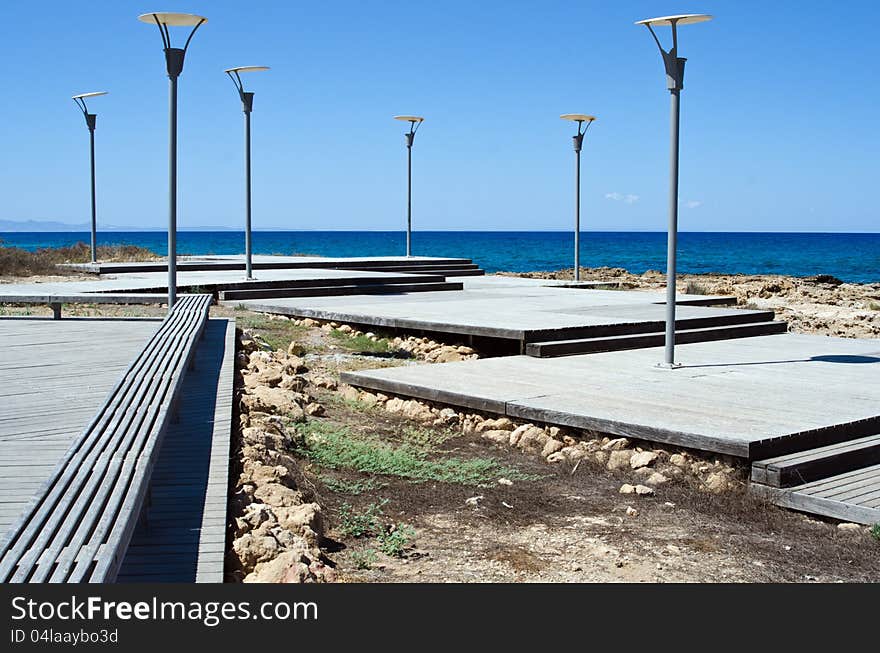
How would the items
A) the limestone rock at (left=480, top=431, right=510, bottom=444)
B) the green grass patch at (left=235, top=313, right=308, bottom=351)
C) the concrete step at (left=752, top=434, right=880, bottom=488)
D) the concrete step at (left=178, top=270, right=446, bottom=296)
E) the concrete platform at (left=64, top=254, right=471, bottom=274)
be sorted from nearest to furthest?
the concrete step at (left=752, top=434, right=880, bottom=488) < the limestone rock at (left=480, top=431, right=510, bottom=444) < the green grass patch at (left=235, top=313, right=308, bottom=351) < the concrete step at (left=178, top=270, right=446, bottom=296) < the concrete platform at (left=64, top=254, right=471, bottom=274)

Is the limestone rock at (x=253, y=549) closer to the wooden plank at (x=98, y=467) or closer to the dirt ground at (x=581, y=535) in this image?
the dirt ground at (x=581, y=535)

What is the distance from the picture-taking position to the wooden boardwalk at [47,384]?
16.3 feet

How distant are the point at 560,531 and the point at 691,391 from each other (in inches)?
124

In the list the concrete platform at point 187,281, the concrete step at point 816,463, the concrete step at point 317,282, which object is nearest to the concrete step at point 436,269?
the concrete platform at point 187,281

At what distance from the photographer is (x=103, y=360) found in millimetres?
8734

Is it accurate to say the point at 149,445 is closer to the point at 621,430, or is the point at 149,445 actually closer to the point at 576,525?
the point at 576,525

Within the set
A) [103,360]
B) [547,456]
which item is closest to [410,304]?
[103,360]

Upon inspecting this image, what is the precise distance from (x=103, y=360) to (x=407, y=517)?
4.05 metres

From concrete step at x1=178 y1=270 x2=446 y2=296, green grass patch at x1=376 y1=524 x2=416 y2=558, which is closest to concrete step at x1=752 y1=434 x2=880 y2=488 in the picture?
green grass patch at x1=376 y1=524 x2=416 y2=558

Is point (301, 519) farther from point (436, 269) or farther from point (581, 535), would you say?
point (436, 269)

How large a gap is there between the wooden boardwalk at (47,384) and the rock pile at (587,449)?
8.96 ft

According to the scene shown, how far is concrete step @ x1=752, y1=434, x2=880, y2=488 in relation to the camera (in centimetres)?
619

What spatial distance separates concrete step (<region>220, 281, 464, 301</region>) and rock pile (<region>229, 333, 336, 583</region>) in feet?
26.8

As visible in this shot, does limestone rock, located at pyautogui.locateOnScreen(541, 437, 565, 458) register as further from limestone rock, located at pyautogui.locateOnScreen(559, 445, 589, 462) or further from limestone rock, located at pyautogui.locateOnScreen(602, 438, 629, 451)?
limestone rock, located at pyautogui.locateOnScreen(602, 438, 629, 451)
